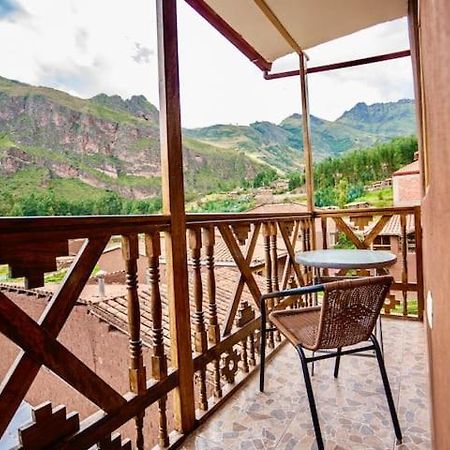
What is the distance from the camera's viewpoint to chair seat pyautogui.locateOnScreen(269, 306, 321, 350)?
173 centimetres

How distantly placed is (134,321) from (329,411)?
1.16 metres

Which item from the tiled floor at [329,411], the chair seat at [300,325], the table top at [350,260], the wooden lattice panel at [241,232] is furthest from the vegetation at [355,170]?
the chair seat at [300,325]

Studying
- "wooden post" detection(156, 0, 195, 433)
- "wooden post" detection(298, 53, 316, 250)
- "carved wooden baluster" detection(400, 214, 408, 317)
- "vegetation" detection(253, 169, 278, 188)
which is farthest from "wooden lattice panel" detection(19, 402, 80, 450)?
"carved wooden baluster" detection(400, 214, 408, 317)

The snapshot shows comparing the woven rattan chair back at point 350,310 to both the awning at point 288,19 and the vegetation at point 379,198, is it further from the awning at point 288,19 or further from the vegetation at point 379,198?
the vegetation at point 379,198

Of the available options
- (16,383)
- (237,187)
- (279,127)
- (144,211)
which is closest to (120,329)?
(237,187)

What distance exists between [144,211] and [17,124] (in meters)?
0.65

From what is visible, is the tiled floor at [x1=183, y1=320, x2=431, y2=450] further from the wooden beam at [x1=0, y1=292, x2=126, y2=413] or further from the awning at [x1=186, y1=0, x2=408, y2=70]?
the awning at [x1=186, y1=0, x2=408, y2=70]

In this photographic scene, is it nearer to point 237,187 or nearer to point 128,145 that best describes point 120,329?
point 237,187

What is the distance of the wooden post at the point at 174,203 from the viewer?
1.74 meters

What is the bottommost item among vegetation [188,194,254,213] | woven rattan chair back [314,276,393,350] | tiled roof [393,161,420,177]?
woven rattan chair back [314,276,393,350]

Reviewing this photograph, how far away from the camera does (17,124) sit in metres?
1.28

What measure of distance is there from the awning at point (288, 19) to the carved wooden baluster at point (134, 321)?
1.86m

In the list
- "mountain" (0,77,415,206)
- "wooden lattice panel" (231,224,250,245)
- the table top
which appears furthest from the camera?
"wooden lattice panel" (231,224,250,245)

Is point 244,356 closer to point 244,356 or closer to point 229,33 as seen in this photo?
point 244,356
